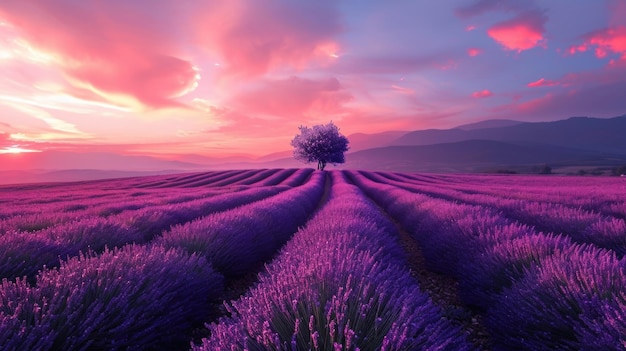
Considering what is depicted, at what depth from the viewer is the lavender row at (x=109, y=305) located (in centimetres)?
186

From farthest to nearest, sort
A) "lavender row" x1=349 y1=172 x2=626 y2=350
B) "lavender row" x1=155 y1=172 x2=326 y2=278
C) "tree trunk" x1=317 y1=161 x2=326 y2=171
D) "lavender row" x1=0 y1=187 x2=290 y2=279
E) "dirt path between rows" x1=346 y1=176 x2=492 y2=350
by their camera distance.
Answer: "tree trunk" x1=317 y1=161 x2=326 y2=171 → "lavender row" x1=155 y1=172 x2=326 y2=278 → "lavender row" x1=0 y1=187 x2=290 y2=279 → "dirt path between rows" x1=346 y1=176 x2=492 y2=350 → "lavender row" x1=349 y1=172 x2=626 y2=350

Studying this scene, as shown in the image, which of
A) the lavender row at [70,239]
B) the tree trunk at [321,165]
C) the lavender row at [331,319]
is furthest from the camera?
the tree trunk at [321,165]

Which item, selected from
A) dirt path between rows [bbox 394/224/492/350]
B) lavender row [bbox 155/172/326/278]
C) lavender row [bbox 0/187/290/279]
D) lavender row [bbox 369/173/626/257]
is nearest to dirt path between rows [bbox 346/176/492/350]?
dirt path between rows [bbox 394/224/492/350]

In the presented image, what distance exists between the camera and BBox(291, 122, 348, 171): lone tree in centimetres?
4391

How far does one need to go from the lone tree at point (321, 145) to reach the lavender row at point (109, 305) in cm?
4085

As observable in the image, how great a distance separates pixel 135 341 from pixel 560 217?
6575 millimetres

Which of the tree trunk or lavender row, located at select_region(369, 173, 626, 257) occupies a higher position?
the tree trunk

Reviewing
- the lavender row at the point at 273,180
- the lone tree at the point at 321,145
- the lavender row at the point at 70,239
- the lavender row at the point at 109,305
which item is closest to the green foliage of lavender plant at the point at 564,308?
the lavender row at the point at 109,305

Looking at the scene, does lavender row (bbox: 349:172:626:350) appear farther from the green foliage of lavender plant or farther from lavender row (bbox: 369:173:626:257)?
lavender row (bbox: 369:173:626:257)

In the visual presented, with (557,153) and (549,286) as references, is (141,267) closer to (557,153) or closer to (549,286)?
(549,286)

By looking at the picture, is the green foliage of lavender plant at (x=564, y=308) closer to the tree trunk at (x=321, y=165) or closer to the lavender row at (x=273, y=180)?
the lavender row at (x=273, y=180)

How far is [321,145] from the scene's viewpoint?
43.7 metres

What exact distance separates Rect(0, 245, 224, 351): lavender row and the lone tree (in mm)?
40847

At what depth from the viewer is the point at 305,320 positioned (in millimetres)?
1675
